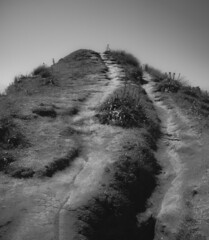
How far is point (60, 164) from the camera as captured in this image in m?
8.97

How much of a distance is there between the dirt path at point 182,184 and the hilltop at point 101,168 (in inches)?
1.3

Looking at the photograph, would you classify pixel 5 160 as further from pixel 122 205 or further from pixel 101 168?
pixel 122 205

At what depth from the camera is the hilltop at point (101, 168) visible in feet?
22.4

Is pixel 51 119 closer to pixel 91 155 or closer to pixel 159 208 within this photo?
pixel 91 155

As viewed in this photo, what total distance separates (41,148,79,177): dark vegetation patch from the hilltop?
4 centimetres

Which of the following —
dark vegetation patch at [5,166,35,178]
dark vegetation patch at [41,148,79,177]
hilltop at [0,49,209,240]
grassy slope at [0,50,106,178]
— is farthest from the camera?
grassy slope at [0,50,106,178]

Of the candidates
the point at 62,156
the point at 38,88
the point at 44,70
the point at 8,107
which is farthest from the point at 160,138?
the point at 44,70

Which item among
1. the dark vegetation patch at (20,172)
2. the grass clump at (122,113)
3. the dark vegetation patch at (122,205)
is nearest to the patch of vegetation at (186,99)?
the grass clump at (122,113)

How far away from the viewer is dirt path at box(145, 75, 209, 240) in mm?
7406

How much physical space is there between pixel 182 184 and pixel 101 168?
311cm

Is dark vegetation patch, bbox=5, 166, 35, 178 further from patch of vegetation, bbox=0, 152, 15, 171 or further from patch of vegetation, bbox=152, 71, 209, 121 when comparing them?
patch of vegetation, bbox=152, 71, 209, 121

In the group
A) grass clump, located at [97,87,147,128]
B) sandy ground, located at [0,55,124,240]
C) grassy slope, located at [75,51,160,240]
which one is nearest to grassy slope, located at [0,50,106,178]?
sandy ground, located at [0,55,124,240]

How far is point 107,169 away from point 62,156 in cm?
185

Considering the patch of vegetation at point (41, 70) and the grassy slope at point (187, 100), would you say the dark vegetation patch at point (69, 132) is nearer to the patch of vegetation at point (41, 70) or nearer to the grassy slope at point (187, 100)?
the grassy slope at point (187, 100)
